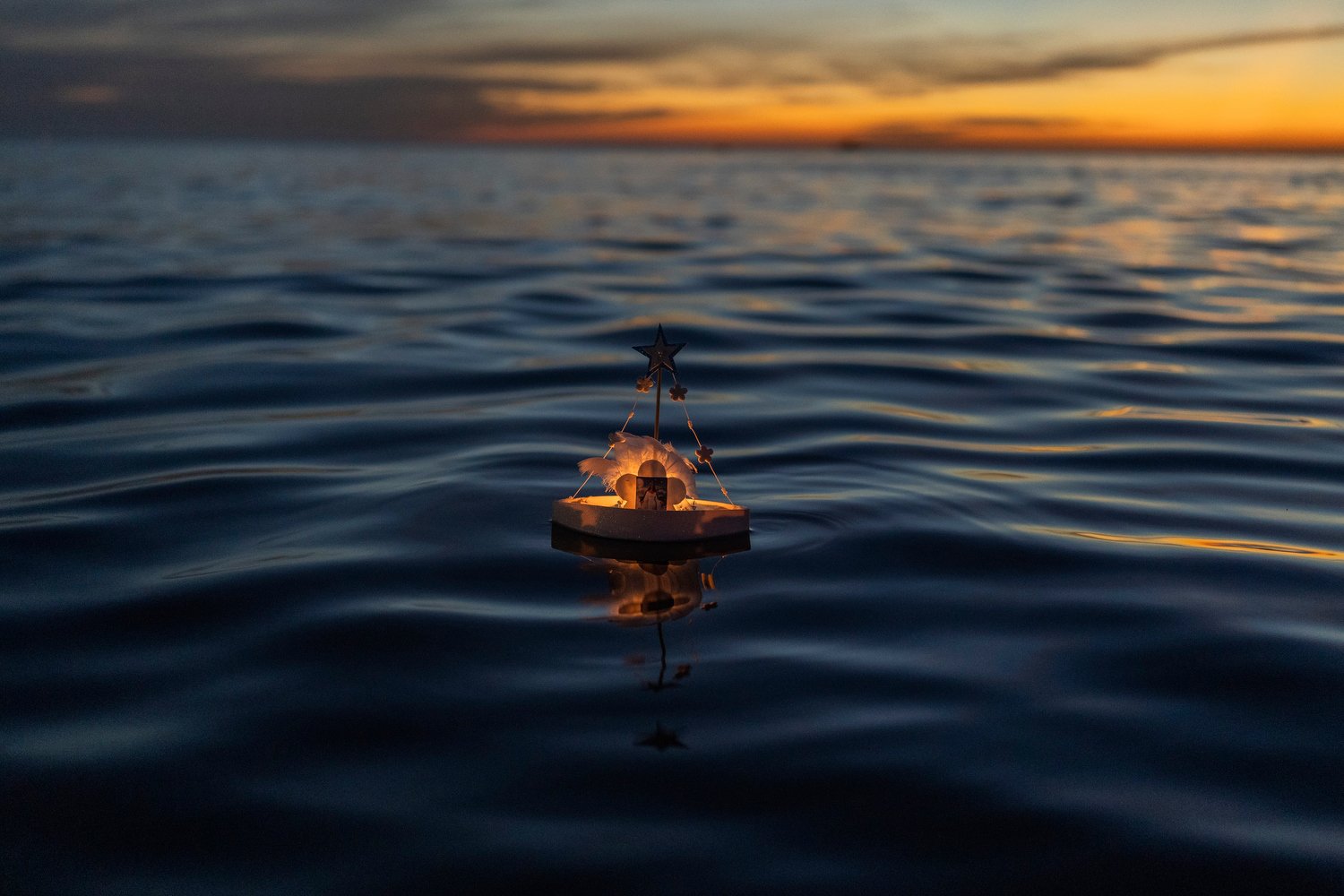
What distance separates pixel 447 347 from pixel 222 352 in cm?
185

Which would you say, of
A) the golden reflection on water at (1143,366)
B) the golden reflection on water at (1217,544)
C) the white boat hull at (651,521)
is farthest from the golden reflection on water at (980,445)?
the golden reflection on water at (1143,366)

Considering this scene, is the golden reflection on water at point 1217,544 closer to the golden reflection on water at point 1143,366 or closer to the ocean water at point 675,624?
the ocean water at point 675,624

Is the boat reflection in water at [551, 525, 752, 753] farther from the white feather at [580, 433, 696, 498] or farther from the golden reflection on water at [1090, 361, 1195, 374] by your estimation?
the golden reflection on water at [1090, 361, 1195, 374]

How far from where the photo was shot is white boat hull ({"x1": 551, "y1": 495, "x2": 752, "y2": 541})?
432 centimetres

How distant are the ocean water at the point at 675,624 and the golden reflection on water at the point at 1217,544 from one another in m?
0.04

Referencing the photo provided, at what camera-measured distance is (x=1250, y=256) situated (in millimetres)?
20109

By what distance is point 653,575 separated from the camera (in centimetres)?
432

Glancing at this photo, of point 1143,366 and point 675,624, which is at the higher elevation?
point 1143,366

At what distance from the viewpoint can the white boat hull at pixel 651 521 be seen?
14.2ft

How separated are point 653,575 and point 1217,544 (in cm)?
246

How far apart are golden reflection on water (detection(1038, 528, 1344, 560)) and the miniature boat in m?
1.63

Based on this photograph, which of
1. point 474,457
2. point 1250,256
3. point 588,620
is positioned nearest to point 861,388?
point 474,457

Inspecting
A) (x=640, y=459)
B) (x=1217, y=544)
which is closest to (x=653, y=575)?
(x=640, y=459)

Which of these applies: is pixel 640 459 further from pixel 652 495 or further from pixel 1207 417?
pixel 1207 417
